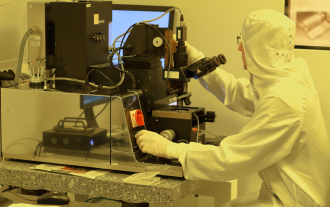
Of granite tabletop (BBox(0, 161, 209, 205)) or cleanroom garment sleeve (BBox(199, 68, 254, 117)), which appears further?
cleanroom garment sleeve (BBox(199, 68, 254, 117))

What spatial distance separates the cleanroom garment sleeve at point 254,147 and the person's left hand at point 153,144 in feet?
0.27

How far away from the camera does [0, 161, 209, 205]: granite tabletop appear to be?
1.37 meters

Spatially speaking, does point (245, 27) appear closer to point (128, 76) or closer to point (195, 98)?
point (128, 76)

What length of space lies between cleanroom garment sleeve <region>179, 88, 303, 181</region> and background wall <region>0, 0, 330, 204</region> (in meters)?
0.92

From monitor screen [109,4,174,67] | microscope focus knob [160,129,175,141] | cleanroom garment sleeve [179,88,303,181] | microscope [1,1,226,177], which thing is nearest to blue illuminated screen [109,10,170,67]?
monitor screen [109,4,174,67]

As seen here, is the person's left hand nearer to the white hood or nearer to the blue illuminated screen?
the white hood

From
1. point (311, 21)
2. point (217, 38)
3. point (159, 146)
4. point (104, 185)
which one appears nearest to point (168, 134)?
point (159, 146)

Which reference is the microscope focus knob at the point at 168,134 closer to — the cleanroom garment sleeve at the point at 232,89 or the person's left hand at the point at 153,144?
the person's left hand at the point at 153,144

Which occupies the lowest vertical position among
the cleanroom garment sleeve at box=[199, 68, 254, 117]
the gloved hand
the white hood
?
the gloved hand

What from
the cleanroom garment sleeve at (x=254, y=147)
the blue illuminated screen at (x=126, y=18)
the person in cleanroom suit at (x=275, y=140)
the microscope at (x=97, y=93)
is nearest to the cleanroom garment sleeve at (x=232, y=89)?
the microscope at (x=97, y=93)

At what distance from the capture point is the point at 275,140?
1295mm

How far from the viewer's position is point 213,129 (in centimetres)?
238

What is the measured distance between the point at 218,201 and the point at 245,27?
898mm

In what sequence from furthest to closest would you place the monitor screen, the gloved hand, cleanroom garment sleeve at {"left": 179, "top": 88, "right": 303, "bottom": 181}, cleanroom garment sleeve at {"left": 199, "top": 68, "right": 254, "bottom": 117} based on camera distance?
the monitor screen → cleanroom garment sleeve at {"left": 199, "top": 68, "right": 254, "bottom": 117} → the gloved hand → cleanroom garment sleeve at {"left": 179, "top": 88, "right": 303, "bottom": 181}
